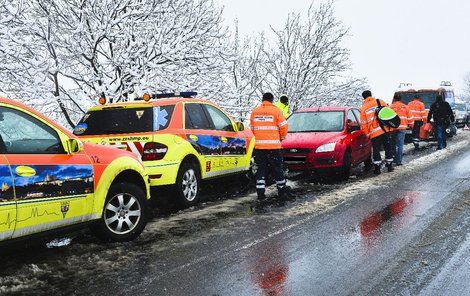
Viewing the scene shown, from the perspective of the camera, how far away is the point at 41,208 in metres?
4.48

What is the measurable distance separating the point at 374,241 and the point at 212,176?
3.64 m

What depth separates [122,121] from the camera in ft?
23.6

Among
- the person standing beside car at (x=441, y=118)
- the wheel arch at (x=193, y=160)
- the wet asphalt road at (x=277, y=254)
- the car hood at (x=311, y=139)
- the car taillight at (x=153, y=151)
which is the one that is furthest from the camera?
the person standing beside car at (x=441, y=118)

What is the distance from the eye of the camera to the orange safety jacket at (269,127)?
8297 mm

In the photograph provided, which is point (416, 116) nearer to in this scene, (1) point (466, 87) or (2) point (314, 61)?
(2) point (314, 61)

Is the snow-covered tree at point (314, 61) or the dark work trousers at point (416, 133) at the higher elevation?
the snow-covered tree at point (314, 61)

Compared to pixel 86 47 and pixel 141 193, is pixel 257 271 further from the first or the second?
pixel 86 47

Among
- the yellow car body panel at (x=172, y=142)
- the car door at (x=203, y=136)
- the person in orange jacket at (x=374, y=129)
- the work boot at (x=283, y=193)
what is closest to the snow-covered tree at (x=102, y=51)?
the car door at (x=203, y=136)

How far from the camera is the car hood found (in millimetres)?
9984

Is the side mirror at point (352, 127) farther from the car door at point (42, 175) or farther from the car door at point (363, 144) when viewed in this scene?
the car door at point (42, 175)

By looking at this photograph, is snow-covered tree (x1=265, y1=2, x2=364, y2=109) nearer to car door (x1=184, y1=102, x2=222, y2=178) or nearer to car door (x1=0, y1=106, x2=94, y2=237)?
car door (x1=184, y1=102, x2=222, y2=178)

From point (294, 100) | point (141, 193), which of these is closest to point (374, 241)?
point (141, 193)

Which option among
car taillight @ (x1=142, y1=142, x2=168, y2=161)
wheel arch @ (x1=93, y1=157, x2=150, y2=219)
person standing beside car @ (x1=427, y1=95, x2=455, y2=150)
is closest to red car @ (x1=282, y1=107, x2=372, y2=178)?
car taillight @ (x1=142, y1=142, x2=168, y2=161)

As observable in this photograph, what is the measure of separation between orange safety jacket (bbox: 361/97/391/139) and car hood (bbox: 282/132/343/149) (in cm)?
136
